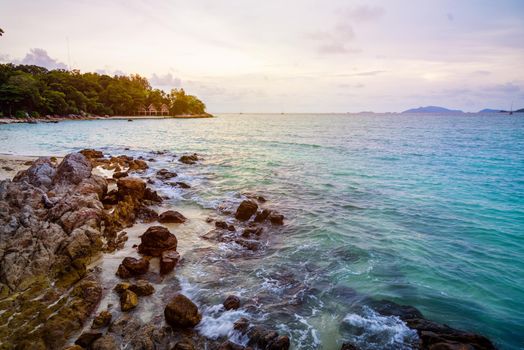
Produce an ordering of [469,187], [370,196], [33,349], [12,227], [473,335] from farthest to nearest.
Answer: [469,187]
[370,196]
[12,227]
[473,335]
[33,349]

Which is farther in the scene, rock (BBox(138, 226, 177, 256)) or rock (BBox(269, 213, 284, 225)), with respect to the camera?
rock (BBox(269, 213, 284, 225))

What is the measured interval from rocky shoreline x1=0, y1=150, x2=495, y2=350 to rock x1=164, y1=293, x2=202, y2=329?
0.02m

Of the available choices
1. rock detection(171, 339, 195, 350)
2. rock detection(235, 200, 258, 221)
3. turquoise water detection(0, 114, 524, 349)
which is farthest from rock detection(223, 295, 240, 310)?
rock detection(235, 200, 258, 221)

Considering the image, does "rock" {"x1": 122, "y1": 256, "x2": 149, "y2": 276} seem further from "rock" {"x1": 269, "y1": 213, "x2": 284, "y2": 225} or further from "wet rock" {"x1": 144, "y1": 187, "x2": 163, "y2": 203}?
"wet rock" {"x1": 144, "y1": 187, "x2": 163, "y2": 203}

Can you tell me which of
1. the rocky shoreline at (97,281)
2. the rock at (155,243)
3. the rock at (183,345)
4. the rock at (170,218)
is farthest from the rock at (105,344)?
the rock at (170,218)

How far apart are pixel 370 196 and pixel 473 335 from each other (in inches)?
424

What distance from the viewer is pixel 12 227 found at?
7.77 m

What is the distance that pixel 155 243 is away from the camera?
29.3 ft

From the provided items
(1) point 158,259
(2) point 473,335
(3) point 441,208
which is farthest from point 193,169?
(2) point 473,335

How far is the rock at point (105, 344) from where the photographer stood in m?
5.16

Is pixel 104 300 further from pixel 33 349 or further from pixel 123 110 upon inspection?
pixel 123 110

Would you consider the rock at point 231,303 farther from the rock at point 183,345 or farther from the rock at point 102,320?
the rock at point 102,320

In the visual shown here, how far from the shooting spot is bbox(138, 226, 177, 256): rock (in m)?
8.80

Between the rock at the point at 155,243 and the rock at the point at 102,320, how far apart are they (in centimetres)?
282
